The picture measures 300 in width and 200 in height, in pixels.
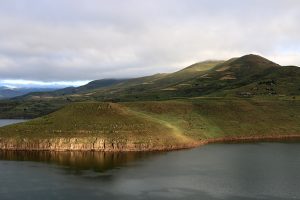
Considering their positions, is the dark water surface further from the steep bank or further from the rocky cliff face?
the steep bank

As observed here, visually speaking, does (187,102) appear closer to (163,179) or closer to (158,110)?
(158,110)

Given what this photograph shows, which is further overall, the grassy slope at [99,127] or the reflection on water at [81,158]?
the grassy slope at [99,127]

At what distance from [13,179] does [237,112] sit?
11292 centimetres

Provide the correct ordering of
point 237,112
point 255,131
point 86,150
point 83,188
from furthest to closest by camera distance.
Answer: point 237,112 < point 255,131 < point 86,150 < point 83,188

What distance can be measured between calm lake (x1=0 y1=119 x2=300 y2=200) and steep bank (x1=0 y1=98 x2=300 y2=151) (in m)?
6.28

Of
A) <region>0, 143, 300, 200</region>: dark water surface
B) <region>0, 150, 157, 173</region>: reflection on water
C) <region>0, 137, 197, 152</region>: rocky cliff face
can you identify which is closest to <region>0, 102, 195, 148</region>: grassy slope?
<region>0, 137, 197, 152</region>: rocky cliff face

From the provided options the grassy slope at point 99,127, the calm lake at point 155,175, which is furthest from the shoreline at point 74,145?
the calm lake at point 155,175

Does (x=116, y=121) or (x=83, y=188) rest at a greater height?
(x=116, y=121)

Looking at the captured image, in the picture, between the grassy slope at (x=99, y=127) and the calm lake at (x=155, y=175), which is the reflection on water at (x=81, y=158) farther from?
the grassy slope at (x=99, y=127)

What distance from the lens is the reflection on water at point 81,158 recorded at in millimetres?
103269

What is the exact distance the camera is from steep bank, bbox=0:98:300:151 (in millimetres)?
126625

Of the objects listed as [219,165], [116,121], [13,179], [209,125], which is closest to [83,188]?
[13,179]

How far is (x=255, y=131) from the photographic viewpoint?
530 ft

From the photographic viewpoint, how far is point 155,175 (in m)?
92.8
